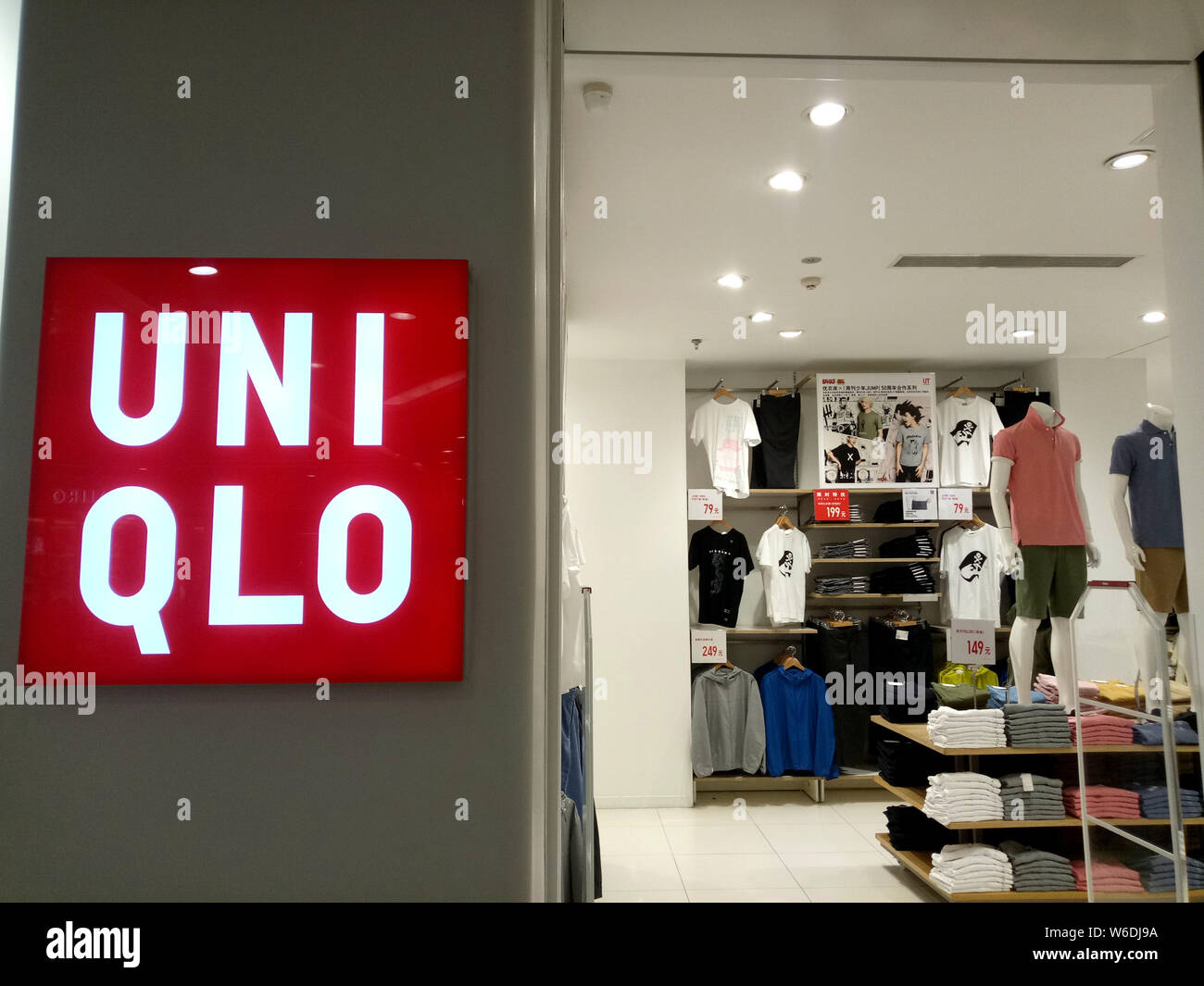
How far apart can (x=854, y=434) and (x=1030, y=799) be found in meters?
2.86

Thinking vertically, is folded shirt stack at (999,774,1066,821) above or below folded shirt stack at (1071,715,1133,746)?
below

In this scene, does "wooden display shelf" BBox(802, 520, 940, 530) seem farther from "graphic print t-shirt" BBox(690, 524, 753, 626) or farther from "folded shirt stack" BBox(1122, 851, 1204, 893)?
"folded shirt stack" BBox(1122, 851, 1204, 893)

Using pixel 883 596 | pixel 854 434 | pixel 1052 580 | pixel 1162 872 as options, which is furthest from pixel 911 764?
pixel 854 434

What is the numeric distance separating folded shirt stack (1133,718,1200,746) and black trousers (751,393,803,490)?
3.27 metres

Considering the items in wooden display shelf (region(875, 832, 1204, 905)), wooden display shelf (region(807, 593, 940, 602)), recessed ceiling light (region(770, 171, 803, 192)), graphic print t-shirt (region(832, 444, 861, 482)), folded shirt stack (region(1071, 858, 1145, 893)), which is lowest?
wooden display shelf (region(875, 832, 1204, 905))

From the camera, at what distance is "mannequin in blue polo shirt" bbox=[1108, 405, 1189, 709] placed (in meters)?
3.16

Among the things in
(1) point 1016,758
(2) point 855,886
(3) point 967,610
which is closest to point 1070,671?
(1) point 1016,758

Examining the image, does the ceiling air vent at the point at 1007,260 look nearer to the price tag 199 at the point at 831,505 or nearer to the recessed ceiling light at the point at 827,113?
the recessed ceiling light at the point at 827,113

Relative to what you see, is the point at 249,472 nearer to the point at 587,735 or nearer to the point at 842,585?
the point at 587,735

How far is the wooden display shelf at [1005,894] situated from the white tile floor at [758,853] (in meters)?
0.12

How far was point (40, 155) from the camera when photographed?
1546 mm

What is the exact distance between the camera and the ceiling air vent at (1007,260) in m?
3.75

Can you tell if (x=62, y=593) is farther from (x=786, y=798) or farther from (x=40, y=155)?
(x=786, y=798)

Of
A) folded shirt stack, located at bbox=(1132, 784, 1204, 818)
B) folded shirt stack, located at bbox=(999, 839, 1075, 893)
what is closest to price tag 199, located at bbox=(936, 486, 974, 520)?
folded shirt stack, located at bbox=(999, 839, 1075, 893)
